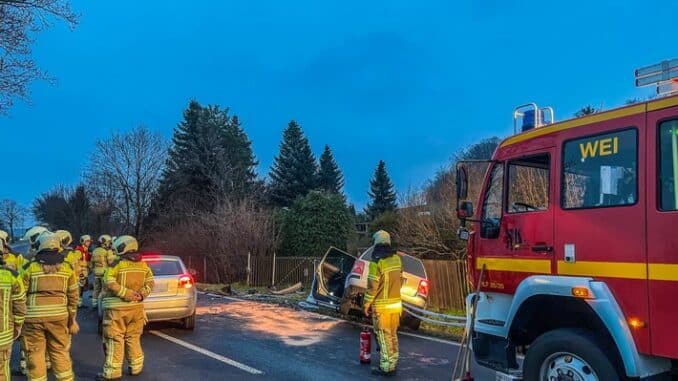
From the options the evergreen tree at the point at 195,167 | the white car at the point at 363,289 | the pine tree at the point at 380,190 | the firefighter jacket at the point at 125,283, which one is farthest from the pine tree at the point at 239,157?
the firefighter jacket at the point at 125,283

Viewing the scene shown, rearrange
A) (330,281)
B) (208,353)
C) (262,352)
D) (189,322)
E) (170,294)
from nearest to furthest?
(208,353) → (262,352) → (170,294) → (189,322) → (330,281)

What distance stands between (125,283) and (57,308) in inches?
39.6

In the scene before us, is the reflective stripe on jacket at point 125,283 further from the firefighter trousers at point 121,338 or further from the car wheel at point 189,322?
the car wheel at point 189,322

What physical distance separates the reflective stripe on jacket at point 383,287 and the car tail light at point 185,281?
170 inches

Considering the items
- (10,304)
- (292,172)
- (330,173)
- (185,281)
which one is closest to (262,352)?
(185,281)

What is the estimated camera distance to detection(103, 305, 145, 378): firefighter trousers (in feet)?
22.2

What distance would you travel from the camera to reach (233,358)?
26.5ft

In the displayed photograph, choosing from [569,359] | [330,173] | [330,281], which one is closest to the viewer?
[569,359]

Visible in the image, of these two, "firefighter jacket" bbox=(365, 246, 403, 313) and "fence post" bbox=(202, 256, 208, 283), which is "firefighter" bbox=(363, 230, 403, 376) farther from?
A: "fence post" bbox=(202, 256, 208, 283)

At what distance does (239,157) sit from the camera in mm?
48188

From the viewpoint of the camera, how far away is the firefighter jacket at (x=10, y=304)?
201 inches

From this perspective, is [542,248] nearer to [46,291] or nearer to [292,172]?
[46,291]

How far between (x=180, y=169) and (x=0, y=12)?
29688 millimetres

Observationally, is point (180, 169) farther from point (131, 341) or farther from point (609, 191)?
point (609, 191)
